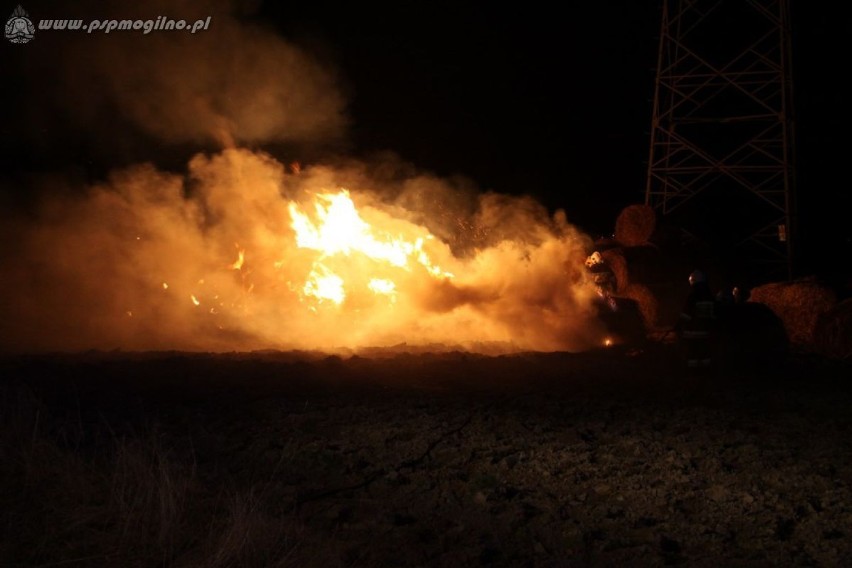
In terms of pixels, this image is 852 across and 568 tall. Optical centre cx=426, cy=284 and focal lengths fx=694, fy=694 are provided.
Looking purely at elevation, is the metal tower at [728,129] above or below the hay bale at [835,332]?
above

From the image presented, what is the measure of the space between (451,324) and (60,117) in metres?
9.83

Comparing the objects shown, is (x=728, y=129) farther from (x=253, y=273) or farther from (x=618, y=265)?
(x=253, y=273)

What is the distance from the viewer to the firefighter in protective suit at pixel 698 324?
9992 mm

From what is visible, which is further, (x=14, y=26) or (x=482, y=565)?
(x=14, y=26)

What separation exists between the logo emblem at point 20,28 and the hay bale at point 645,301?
13.4 m

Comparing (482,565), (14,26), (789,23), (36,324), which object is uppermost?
(789,23)

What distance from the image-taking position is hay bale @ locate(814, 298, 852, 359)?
11367 mm

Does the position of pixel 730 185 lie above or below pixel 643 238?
above

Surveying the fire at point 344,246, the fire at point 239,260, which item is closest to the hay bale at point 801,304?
the fire at point 344,246

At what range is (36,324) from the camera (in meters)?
13.7

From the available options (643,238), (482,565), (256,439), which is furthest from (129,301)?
(482,565)

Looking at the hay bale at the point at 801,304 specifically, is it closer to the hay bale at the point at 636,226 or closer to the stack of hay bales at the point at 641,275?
the stack of hay bales at the point at 641,275

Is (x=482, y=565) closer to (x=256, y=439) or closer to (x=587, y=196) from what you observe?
(x=256, y=439)

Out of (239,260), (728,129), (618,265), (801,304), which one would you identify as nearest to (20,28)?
(239,260)
